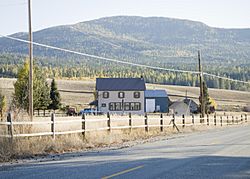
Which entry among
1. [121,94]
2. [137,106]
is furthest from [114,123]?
[121,94]

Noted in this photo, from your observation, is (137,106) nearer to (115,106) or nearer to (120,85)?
(115,106)

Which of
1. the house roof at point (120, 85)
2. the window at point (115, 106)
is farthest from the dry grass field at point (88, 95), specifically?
the window at point (115, 106)

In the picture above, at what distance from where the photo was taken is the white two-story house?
88.9m

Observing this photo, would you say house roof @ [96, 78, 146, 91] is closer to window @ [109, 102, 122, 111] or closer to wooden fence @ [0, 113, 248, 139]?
window @ [109, 102, 122, 111]

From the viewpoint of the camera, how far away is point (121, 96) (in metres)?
89.6

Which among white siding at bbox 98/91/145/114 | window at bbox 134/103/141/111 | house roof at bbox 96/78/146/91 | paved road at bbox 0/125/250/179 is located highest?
house roof at bbox 96/78/146/91

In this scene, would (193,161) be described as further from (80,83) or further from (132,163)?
(80,83)

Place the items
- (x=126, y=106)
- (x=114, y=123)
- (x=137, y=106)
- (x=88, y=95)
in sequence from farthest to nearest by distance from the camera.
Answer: (x=88, y=95)
(x=126, y=106)
(x=137, y=106)
(x=114, y=123)

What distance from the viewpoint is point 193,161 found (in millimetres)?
16812

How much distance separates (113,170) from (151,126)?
1964 centimetres

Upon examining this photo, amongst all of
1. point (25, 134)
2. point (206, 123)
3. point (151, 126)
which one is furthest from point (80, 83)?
point (25, 134)

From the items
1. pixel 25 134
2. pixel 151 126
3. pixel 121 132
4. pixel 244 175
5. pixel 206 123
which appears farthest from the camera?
pixel 206 123

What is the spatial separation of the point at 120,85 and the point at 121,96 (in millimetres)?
2016

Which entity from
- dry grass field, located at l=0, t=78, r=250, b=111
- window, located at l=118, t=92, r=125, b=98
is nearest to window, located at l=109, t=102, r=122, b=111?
window, located at l=118, t=92, r=125, b=98
